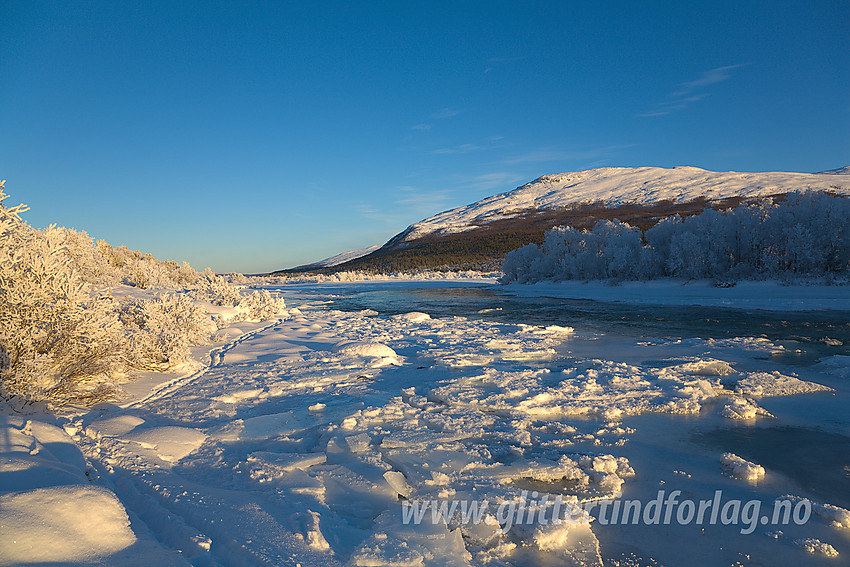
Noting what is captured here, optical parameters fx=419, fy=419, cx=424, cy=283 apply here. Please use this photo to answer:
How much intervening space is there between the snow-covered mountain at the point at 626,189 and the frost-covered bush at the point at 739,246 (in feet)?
228

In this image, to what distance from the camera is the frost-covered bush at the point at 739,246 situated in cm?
1894

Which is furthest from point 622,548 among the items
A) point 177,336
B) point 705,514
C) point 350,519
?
point 177,336

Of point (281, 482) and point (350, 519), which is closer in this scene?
point (350, 519)

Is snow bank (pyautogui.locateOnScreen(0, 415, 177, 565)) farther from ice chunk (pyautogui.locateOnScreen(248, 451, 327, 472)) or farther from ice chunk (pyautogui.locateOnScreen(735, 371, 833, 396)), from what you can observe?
ice chunk (pyautogui.locateOnScreen(735, 371, 833, 396))

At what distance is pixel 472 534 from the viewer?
263 cm

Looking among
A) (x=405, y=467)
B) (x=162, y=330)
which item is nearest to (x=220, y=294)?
(x=162, y=330)

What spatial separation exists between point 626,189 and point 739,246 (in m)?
100

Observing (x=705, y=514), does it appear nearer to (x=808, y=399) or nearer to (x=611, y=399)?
(x=611, y=399)

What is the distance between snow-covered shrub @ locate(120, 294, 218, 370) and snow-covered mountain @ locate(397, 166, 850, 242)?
95.1 metres

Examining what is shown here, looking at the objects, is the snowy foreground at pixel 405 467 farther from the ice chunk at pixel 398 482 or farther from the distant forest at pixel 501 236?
the distant forest at pixel 501 236

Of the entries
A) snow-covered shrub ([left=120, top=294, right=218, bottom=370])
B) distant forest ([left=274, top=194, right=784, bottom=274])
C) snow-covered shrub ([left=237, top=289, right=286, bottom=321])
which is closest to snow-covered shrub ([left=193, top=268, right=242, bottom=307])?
snow-covered shrub ([left=237, top=289, right=286, bottom=321])

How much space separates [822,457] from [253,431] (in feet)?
17.0

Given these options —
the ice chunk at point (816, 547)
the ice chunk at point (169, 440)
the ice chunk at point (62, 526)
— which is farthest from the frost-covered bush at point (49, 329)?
the ice chunk at point (816, 547)

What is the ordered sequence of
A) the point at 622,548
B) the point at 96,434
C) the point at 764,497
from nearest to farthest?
1. the point at 622,548
2. the point at 764,497
3. the point at 96,434
